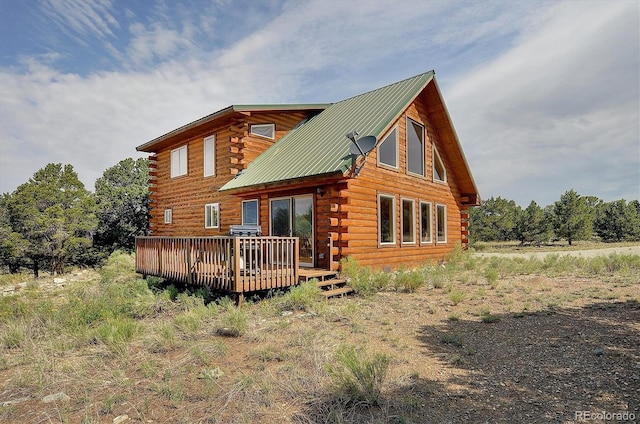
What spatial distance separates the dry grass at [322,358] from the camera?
3.64 meters

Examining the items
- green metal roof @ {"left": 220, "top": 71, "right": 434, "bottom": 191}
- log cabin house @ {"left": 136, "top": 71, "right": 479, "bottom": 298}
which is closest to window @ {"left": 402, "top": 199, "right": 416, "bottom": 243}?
log cabin house @ {"left": 136, "top": 71, "right": 479, "bottom": 298}

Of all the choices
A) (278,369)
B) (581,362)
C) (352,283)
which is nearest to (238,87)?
(352,283)

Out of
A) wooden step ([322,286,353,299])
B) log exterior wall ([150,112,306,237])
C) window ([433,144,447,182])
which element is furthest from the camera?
window ([433,144,447,182])

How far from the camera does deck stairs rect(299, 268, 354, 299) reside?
9.07m

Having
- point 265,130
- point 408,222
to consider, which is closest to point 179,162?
point 265,130

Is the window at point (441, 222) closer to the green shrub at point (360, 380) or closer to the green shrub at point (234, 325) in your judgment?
the green shrub at point (234, 325)

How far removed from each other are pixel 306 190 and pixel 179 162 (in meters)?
8.32

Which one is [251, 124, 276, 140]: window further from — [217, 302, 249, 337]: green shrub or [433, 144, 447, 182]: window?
[217, 302, 249, 337]: green shrub

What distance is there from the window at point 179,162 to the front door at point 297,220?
6.50 meters

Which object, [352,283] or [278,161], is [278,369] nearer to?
[352,283]

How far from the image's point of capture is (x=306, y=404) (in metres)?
3.70

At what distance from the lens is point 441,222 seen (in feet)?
51.9

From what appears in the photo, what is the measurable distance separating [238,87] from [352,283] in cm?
1346

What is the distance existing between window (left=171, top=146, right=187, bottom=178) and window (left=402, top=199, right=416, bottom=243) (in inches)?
397
